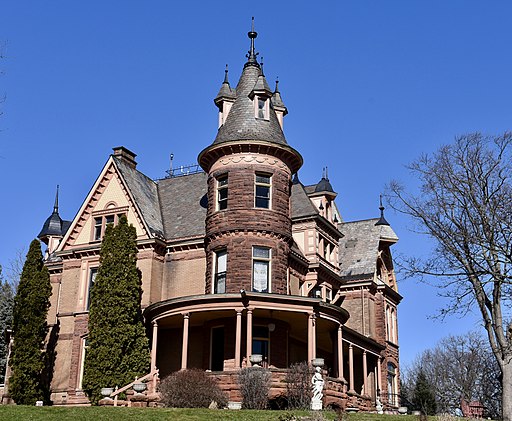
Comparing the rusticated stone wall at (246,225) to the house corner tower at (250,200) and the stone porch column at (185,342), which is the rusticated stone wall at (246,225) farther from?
the stone porch column at (185,342)

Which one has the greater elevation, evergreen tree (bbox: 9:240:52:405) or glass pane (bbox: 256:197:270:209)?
glass pane (bbox: 256:197:270:209)

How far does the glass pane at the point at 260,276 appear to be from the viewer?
28281mm

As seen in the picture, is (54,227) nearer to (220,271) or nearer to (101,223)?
(101,223)

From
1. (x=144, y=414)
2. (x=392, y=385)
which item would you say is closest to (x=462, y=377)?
(x=392, y=385)

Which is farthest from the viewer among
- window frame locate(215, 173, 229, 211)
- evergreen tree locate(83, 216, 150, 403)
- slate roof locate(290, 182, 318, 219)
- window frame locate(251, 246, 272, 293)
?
slate roof locate(290, 182, 318, 219)

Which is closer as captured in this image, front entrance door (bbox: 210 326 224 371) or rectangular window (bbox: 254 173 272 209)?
front entrance door (bbox: 210 326 224 371)

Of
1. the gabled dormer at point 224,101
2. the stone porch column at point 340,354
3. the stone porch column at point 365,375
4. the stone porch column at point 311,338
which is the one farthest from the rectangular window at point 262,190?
the stone porch column at point 365,375

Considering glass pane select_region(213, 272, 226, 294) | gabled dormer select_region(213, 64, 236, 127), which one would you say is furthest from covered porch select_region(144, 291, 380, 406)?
gabled dormer select_region(213, 64, 236, 127)

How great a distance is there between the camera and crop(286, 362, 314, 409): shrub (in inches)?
888

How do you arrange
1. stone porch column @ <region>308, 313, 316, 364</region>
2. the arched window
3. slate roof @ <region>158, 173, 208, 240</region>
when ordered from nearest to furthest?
stone porch column @ <region>308, 313, 316, 364</region>
slate roof @ <region>158, 173, 208, 240</region>
the arched window

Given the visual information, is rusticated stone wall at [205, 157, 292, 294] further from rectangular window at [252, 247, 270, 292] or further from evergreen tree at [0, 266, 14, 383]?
evergreen tree at [0, 266, 14, 383]

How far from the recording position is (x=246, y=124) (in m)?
30.2

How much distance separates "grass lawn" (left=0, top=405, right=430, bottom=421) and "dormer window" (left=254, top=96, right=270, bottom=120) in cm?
1485

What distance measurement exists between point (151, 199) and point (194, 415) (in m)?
17.2
